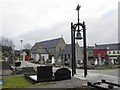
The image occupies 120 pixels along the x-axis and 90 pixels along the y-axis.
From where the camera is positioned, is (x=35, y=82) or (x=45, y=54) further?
(x=45, y=54)

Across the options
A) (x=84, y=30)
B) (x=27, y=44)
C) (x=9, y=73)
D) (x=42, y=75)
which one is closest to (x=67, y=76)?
(x=42, y=75)

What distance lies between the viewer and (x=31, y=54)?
8644 centimetres

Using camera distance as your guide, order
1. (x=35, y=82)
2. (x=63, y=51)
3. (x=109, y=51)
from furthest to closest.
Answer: (x=109, y=51), (x=63, y=51), (x=35, y=82)

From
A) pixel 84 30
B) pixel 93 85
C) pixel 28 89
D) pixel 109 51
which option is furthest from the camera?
pixel 109 51

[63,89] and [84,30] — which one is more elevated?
[84,30]

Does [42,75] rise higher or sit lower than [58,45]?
lower

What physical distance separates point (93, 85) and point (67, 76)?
16.8 feet

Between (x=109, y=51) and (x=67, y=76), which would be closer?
(x=67, y=76)

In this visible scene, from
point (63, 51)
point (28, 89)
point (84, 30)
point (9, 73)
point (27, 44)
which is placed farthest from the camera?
point (27, 44)

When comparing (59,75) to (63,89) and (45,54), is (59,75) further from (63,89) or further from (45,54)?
(45,54)

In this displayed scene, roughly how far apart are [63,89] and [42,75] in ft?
15.7

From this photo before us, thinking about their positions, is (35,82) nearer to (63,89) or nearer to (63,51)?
(63,89)

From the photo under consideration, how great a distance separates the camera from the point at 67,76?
1653 cm

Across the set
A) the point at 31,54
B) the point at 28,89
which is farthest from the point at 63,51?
the point at 28,89
